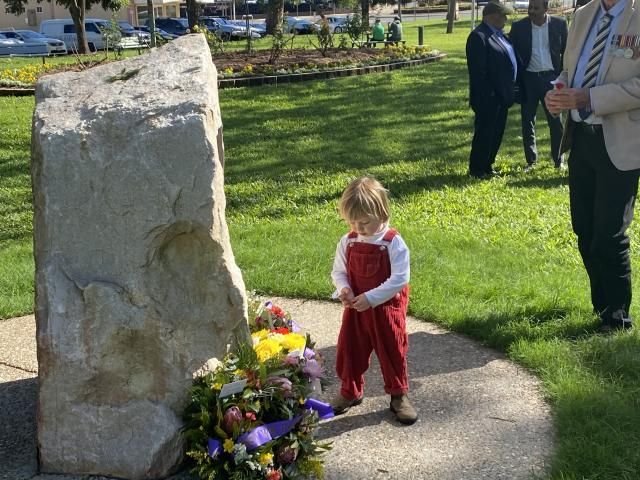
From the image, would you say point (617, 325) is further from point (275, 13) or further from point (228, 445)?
point (275, 13)

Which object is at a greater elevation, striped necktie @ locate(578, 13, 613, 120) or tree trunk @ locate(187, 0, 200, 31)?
tree trunk @ locate(187, 0, 200, 31)

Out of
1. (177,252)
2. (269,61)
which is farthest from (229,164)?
(269,61)

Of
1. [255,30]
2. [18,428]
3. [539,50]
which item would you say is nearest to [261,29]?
[255,30]

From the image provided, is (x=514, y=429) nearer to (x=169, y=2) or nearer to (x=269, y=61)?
(x=269, y=61)

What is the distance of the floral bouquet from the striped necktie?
2.27 m

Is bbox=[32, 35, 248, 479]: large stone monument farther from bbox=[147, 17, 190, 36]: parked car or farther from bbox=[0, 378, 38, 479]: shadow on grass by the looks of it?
bbox=[147, 17, 190, 36]: parked car

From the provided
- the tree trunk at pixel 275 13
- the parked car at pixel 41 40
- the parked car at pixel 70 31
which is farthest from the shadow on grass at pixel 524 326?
the parked car at pixel 70 31

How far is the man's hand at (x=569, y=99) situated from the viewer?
4.36 m

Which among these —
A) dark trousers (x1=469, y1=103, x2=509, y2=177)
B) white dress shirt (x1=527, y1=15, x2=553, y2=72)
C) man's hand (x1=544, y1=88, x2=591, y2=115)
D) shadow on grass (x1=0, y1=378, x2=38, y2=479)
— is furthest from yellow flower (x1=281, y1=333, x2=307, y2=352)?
white dress shirt (x1=527, y1=15, x2=553, y2=72)

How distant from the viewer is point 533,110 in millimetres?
9227

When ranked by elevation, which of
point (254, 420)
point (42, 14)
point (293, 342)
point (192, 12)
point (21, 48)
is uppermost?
point (42, 14)

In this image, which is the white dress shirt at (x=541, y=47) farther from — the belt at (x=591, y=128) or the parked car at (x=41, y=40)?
the parked car at (x=41, y=40)

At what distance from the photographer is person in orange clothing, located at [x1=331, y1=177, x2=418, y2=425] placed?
3.63m

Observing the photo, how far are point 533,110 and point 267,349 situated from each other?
254 inches
